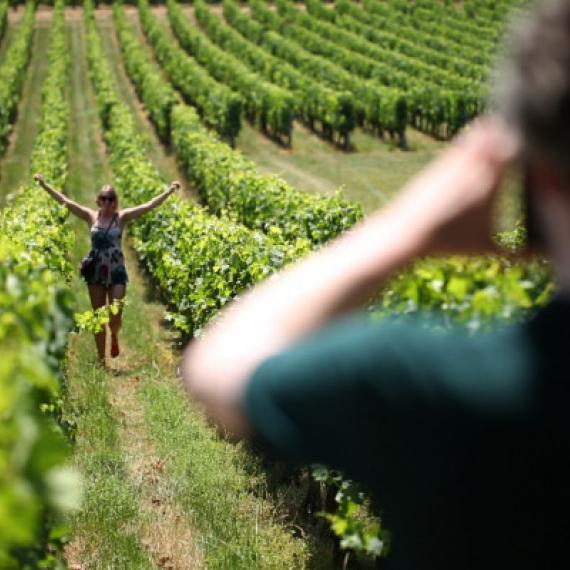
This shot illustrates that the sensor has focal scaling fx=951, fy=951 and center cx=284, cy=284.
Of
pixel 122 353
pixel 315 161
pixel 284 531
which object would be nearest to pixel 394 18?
pixel 315 161

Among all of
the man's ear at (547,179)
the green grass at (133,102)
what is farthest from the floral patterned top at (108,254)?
the green grass at (133,102)

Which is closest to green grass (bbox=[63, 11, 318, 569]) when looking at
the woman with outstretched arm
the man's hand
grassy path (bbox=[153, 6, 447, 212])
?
the woman with outstretched arm

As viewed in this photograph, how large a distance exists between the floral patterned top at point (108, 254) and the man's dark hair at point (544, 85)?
28.5ft

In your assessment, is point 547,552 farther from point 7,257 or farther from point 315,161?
point 315,161

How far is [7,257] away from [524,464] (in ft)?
9.36

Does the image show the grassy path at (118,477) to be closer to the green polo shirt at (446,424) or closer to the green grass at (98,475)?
the green grass at (98,475)

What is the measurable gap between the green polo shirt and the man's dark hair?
9.4 inches

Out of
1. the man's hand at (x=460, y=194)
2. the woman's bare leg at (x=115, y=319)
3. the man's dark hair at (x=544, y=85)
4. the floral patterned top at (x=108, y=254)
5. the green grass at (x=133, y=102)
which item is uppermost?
the man's dark hair at (x=544, y=85)

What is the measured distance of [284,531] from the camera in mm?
6672

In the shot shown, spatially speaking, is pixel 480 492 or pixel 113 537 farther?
pixel 113 537

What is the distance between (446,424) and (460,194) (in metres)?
0.33

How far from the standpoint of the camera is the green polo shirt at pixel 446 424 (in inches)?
50.5

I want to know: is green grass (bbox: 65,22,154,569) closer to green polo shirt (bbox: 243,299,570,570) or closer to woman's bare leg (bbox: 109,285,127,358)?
woman's bare leg (bbox: 109,285,127,358)

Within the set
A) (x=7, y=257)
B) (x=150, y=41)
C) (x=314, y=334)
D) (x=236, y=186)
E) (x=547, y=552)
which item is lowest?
(x=150, y=41)
